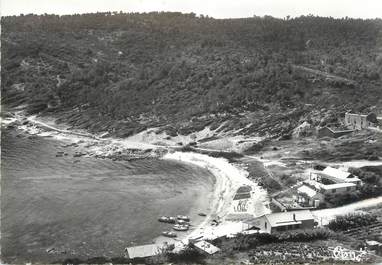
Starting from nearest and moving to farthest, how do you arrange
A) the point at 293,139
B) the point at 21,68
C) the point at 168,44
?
the point at 293,139, the point at 21,68, the point at 168,44

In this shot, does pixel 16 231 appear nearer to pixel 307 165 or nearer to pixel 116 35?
pixel 307 165

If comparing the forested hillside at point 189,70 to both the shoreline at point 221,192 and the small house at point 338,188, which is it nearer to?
the shoreline at point 221,192

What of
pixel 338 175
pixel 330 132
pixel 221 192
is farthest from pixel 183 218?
pixel 330 132

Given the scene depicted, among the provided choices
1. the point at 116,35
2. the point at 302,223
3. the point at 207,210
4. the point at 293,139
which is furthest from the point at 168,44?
the point at 302,223

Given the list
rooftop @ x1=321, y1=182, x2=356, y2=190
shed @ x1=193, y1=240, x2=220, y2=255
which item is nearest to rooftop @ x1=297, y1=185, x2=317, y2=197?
rooftop @ x1=321, y1=182, x2=356, y2=190

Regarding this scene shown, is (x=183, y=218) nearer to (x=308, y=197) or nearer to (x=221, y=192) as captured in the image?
(x=221, y=192)

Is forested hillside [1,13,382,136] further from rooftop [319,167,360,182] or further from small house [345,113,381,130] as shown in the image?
rooftop [319,167,360,182]
